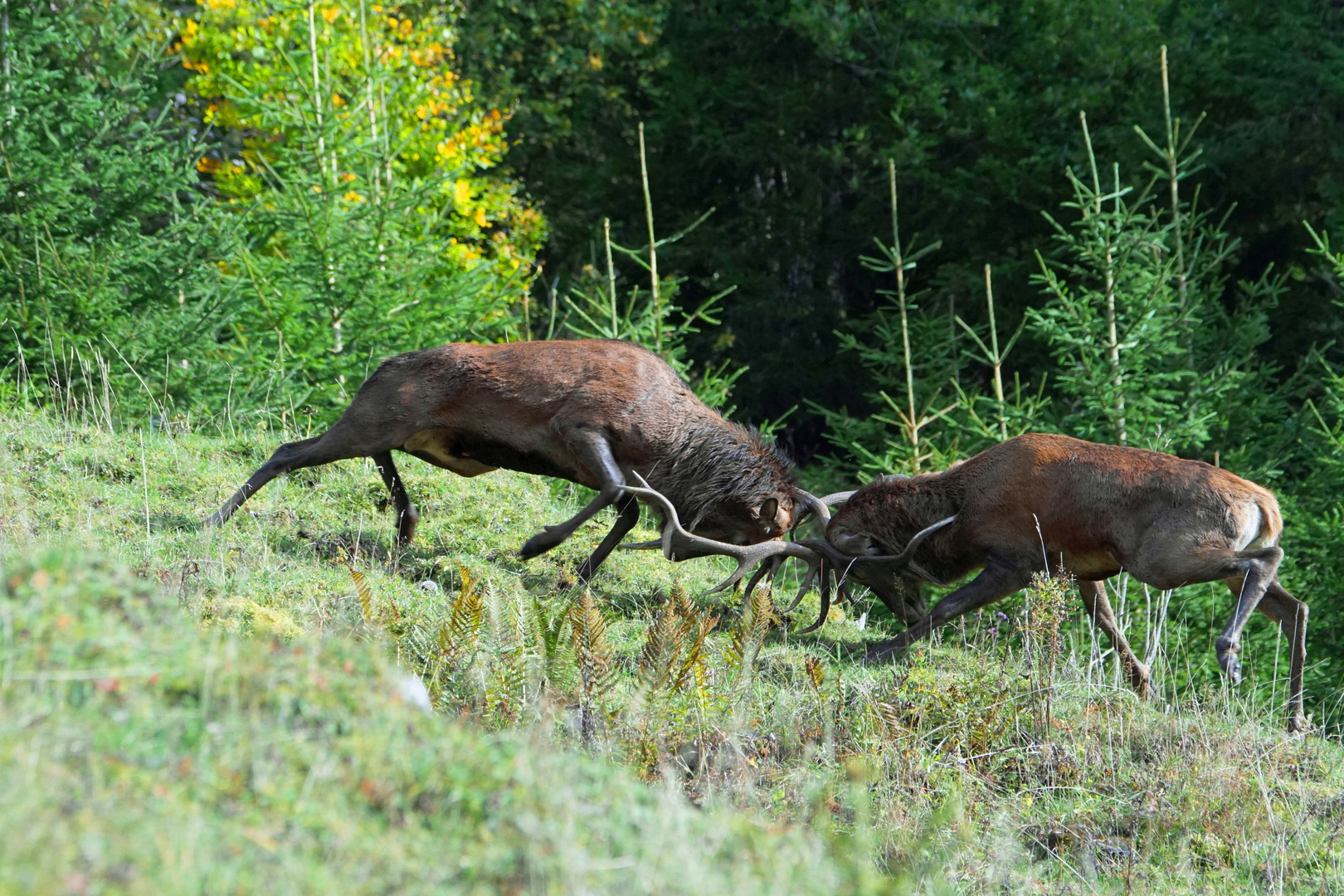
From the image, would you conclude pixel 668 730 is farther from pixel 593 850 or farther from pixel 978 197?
pixel 978 197

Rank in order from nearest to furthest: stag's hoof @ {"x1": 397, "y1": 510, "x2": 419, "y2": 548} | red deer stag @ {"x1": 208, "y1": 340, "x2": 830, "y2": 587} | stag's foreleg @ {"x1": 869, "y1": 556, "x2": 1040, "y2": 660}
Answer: stag's foreleg @ {"x1": 869, "y1": 556, "x2": 1040, "y2": 660} → red deer stag @ {"x1": 208, "y1": 340, "x2": 830, "y2": 587} → stag's hoof @ {"x1": 397, "y1": 510, "x2": 419, "y2": 548}

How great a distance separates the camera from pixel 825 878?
2.61 meters

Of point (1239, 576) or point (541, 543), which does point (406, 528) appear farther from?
point (1239, 576)

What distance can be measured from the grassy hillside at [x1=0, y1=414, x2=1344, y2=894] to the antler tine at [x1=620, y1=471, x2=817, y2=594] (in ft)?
1.53

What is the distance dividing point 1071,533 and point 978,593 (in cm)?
60

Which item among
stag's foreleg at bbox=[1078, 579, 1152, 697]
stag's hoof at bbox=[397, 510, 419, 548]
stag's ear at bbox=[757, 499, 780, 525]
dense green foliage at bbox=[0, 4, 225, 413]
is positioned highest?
dense green foliage at bbox=[0, 4, 225, 413]

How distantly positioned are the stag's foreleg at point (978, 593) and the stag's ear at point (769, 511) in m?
1.02

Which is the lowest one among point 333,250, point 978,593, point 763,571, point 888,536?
point 763,571

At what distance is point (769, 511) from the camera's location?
766 centimetres

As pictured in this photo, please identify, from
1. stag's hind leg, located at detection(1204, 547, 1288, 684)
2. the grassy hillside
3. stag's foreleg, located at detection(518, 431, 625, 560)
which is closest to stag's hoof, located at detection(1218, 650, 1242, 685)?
stag's hind leg, located at detection(1204, 547, 1288, 684)

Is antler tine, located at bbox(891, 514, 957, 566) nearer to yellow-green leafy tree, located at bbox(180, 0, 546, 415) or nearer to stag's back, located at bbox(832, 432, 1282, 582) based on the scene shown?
stag's back, located at bbox(832, 432, 1282, 582)

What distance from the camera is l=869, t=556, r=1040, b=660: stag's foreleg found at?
277 inches

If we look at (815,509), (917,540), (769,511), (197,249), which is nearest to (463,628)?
(769,511)

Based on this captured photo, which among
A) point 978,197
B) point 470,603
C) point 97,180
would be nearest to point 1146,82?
point 978,197
